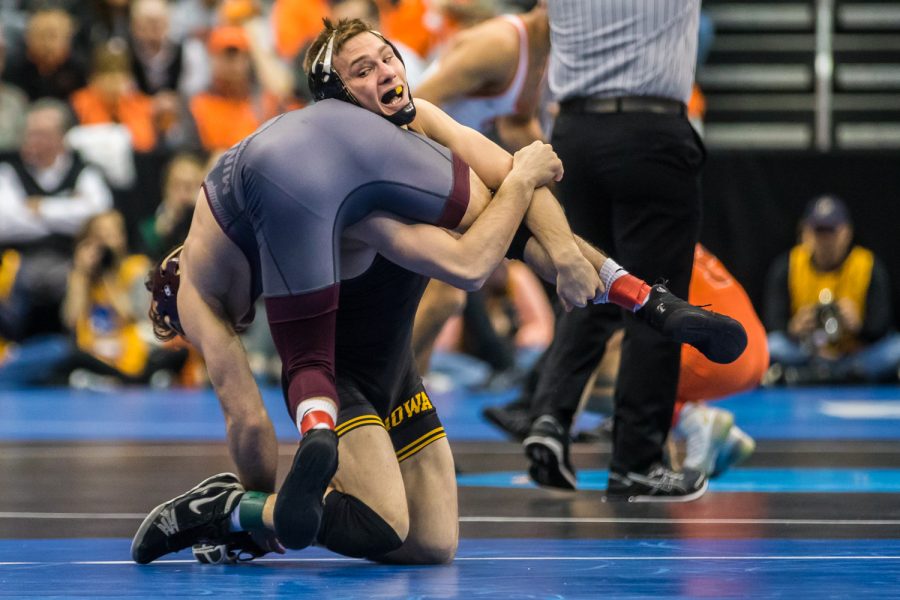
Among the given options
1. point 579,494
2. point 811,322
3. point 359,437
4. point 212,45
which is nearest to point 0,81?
point 212,45

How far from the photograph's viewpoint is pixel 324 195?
11.6 ft

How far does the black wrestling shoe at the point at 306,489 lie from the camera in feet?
10.8

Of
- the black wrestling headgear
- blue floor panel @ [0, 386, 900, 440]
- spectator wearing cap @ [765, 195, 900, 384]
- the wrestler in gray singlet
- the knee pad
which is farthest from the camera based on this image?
spectator wearing cap @ [765, 195, 900, 384]

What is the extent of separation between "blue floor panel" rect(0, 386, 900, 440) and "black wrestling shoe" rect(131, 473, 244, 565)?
3.23m

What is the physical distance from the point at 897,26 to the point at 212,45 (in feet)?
16.6

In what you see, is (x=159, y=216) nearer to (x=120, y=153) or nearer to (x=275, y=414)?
(x=120, y=153)

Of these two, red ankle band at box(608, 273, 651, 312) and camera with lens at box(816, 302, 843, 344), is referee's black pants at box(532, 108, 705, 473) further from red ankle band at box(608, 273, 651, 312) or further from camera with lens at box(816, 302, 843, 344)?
camera with lens at box(816, 302, 843, 344)

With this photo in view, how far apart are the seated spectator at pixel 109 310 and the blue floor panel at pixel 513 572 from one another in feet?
18.9

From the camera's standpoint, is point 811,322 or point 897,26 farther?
point 897,26

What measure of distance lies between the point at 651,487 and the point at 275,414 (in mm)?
3627

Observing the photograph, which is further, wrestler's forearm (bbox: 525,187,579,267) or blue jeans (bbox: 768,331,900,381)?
blue jeans (bbox: 768,331,900,381)

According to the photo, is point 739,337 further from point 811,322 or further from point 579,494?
point 811,322

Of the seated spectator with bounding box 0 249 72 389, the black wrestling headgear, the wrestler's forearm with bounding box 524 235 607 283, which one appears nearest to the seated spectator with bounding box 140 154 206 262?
the seated spectator with bounding box 0 249 72 389

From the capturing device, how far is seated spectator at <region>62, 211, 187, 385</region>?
9680 mm
